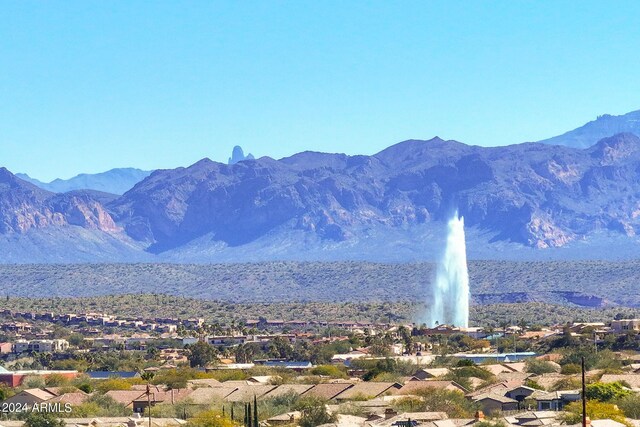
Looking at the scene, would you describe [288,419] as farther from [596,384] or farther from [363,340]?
[363,340]

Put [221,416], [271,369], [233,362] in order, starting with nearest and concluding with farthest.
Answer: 1. [221,416]
2. [271,369]
3. [233,362]

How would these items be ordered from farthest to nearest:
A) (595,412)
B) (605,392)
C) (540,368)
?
(540,368) < (605,392) < (595,412)

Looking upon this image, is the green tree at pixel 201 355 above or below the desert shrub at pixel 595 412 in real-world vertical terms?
below

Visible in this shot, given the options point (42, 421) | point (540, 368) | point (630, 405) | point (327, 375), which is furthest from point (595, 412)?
point (327, 375)

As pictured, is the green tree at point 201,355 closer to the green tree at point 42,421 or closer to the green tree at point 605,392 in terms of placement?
the green tree at point 605,392

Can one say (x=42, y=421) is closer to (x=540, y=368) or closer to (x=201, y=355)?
(x=540, y=368)

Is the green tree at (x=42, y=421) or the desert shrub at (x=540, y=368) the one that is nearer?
the green tree at (x=42, y=421)

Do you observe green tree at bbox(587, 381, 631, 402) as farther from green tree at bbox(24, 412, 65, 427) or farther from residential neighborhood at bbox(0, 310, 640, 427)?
A: green tree at bbox(24, 412, 65, 427)

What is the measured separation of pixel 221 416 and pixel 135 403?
1317cm

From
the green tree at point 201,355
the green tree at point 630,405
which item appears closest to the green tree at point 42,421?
the green tree at point 630,405

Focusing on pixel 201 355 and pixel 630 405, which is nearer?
pixel 630 405

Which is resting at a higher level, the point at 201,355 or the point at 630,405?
the point at 630,405

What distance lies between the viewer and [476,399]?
247ft

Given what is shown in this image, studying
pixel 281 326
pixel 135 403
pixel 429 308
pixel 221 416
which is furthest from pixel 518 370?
pixel 429 308
